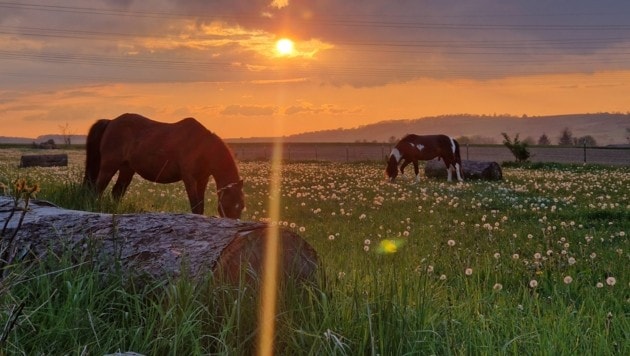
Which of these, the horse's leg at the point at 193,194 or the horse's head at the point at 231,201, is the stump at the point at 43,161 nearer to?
the horse's leg at the point at 193,194

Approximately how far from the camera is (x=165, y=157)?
12.8m

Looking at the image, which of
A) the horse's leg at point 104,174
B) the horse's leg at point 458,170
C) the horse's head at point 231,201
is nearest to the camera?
the horse's head at point 231,201

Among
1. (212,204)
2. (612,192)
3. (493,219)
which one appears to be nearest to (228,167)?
(212,204)

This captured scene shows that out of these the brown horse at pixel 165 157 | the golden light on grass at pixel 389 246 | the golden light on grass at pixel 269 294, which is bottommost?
the golden light on grass at pixel 389 246

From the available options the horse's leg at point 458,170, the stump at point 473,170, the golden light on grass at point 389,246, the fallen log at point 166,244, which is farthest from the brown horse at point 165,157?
the stump at point 473,170

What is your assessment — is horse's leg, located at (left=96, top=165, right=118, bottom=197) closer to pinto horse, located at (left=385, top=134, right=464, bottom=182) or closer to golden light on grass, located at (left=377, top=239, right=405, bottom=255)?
golden light on grass, located at (left=377, top=239, right=405, bottom=255)

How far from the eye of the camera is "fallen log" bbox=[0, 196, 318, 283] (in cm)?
511

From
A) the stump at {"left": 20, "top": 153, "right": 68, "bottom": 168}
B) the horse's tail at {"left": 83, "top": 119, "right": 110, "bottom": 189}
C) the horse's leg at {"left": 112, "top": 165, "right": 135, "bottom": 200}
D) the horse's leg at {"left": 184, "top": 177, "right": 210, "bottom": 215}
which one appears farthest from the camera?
the stump at {"left": 20, "top": 153, "right": 68, "bottom": 168}

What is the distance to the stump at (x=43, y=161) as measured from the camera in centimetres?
4159

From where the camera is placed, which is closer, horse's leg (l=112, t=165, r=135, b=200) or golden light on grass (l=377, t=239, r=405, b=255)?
golden light on grass (l=377, t=239, r=405, b=255)

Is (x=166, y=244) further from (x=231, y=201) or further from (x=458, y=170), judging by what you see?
(x=458, y=170)

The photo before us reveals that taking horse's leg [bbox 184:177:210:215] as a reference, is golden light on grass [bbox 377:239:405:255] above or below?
below

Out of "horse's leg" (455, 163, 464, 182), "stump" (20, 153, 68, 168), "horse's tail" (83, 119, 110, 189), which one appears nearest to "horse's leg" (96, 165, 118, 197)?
"horse's tail" (83, 119, 110, 189)

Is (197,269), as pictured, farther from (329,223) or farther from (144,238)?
(329,223)
